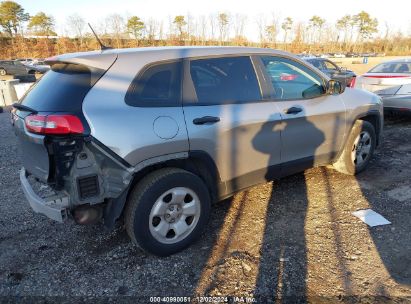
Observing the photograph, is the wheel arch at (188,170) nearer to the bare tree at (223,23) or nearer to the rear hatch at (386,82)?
the rear hatch at (386,82)

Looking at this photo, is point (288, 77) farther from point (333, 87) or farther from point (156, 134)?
point (156, 134)

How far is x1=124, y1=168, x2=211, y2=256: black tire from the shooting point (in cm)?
287

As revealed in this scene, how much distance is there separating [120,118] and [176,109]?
1.66ft

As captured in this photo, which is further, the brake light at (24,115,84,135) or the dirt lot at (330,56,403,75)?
the dirt lot at (330,56,403,75)

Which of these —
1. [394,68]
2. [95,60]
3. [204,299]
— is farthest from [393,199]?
[394,68]

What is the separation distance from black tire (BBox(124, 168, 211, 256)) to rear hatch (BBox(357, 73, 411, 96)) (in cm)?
648

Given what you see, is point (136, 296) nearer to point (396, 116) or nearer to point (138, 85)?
point (138, 85)

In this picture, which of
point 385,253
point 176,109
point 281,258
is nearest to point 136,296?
point 281,258

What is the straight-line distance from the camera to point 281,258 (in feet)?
10.1

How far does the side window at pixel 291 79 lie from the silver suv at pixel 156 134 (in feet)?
0.07

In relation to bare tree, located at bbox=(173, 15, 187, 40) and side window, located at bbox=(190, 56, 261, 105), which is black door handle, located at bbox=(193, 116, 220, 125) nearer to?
side window, located at bbox=(190, 56, 261, 105)

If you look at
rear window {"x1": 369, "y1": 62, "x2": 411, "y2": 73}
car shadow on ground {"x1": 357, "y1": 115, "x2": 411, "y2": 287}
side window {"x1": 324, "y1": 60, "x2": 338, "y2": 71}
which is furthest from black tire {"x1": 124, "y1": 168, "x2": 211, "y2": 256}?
side window {"x1": 324, "y1": 60, "x2": 338, "y2": 71}

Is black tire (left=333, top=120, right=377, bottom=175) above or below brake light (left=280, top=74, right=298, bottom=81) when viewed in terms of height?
below

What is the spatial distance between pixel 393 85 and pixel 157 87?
6.70 metres
